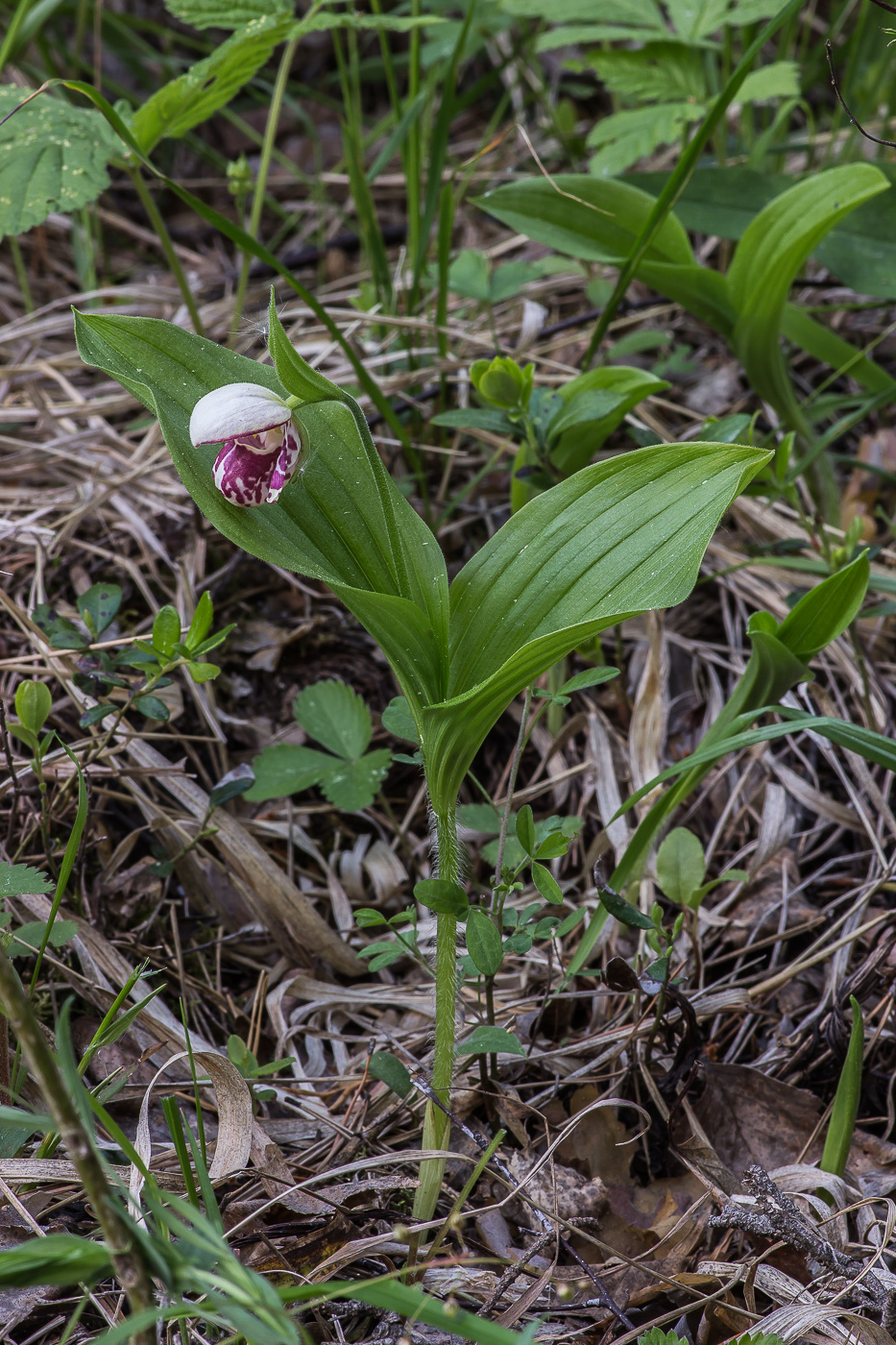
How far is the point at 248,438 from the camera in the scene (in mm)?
1093

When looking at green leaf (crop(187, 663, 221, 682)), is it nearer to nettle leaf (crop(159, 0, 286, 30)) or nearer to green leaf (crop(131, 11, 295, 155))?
green leaf (crop(131, 11, 295, 155))

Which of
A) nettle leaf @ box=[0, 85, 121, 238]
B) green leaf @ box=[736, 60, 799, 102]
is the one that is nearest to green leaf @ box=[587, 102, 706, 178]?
green leaf @ box=[736, 60, 799, 102]

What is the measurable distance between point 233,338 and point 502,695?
5.23ft

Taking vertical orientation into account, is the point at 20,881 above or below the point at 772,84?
below

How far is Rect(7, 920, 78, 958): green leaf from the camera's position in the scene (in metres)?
1.31

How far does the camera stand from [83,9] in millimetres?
2854

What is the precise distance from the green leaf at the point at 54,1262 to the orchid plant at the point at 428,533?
0.54m

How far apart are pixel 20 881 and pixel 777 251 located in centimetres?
Result: 175

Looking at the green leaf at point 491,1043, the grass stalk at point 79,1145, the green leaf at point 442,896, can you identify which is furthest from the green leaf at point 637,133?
the grass stalk at point 79,1145

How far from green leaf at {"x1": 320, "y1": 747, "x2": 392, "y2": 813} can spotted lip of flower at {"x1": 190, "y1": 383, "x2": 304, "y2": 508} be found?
2.02ft

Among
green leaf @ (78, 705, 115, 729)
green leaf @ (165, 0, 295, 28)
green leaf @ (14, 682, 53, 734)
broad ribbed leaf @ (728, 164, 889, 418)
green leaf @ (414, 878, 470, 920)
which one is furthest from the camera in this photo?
green leaf @ (165, 0, 295, 28)

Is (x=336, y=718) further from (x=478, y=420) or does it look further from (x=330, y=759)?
(x=478, y=420)

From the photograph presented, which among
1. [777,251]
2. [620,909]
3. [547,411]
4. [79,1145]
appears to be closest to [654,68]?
[777,251]

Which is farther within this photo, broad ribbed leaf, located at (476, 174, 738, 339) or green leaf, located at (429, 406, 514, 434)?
broad ribbed leaf, located at (476, 174, 738, 339)
